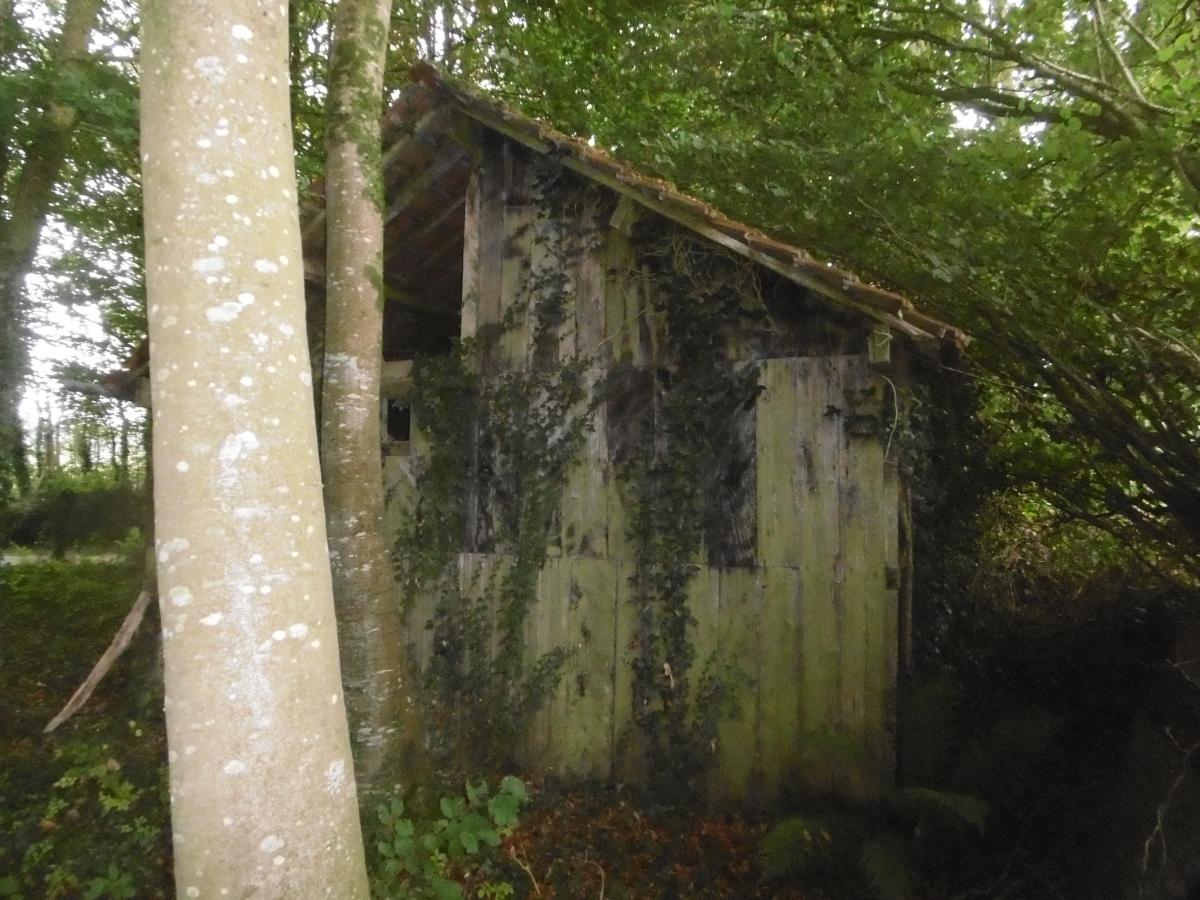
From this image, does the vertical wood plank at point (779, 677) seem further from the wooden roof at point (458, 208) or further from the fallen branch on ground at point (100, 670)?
the fallen branch on ground at point (100, 670)

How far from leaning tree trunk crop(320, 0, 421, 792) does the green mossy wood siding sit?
1.48 metres

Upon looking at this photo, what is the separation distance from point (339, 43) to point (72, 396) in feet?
38.4

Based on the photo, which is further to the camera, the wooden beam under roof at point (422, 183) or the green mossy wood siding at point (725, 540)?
the wooden beam under roof at point (422, 183)

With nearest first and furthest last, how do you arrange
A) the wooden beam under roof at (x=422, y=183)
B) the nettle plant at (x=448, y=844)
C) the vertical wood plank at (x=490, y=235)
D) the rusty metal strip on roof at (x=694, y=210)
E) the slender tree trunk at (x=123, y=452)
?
the nettle plant at (x=448, y=844)
the rusty metal strip on roof at (x=694, y=210)
the vertical wood plank at (x=490, y=235)
the wooden beam under roof at (x=422, y=183)
the slender tree trunk at (x=123, y=452)

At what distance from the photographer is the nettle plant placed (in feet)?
13.2

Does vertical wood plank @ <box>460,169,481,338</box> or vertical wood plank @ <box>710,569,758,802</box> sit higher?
vertical wood plank @ <box>460,169,481,338</box>

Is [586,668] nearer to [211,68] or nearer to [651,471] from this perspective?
[651,471]

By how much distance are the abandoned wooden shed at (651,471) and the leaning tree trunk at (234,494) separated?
3.24m

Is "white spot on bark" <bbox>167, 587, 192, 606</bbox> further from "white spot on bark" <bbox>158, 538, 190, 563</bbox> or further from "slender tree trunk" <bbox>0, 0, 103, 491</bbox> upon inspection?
"slender tree trunk" <bbox>0, 0, 103, 491</bbox>

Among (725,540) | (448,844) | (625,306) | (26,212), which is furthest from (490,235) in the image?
(26,212)

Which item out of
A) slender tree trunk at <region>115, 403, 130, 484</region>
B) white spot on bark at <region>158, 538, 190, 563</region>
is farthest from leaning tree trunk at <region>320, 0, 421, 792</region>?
slender tree trunk at <region>115, 403, 130, 484</region>

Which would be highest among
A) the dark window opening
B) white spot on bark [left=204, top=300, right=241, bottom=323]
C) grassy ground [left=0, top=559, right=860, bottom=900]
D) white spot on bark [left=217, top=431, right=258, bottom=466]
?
white spot on bark [left=204, top=300, right=241, bottom=323]

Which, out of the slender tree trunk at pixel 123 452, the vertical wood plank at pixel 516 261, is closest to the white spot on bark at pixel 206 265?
the vertical wood plank at pixel 516 261

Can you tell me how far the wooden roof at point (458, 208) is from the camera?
436 cm
